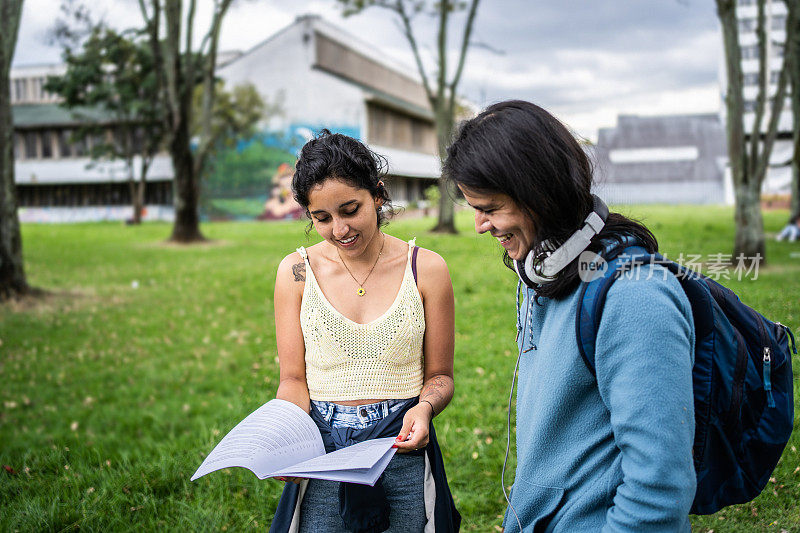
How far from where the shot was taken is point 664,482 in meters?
1.23

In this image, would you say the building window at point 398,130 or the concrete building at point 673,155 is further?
the concrete building at point 673,155

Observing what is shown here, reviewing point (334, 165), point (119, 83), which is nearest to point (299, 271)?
point (334, 165)

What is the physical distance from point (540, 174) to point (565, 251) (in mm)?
175

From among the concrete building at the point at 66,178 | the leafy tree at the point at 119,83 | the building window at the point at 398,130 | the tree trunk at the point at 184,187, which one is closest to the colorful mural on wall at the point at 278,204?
the building window at the point at 398,130

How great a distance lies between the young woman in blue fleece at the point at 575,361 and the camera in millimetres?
1241

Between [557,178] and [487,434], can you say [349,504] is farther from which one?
[487,434]

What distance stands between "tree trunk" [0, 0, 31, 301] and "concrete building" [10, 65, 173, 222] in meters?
30.2

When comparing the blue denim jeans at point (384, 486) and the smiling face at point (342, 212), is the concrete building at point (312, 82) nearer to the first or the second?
the smiling face at point (342, 212)

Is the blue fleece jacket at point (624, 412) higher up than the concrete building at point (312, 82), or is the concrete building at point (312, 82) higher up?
the concrete building at point (312, 82)

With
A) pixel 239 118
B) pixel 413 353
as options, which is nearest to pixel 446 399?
pixel 413 353

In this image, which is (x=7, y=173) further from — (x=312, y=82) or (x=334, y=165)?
(x=312, y=82)

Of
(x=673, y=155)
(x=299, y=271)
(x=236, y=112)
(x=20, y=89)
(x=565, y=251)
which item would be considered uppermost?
(x=20, y=89)

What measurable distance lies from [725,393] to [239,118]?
33757mm

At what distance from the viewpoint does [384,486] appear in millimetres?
2104
